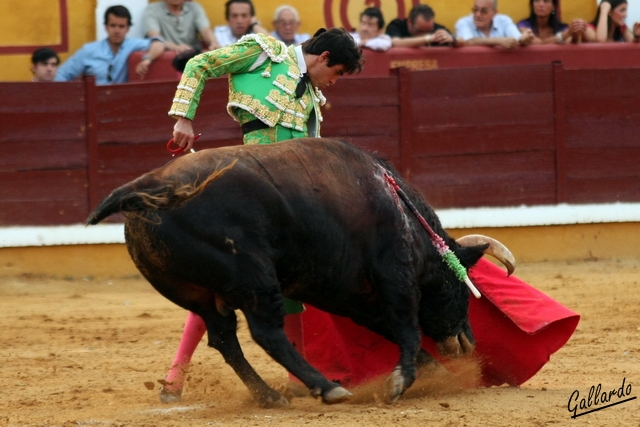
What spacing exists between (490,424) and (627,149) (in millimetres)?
4943

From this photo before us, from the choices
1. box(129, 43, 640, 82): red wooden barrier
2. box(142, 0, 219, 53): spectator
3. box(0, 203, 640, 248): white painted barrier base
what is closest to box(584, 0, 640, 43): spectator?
box(129, 43, 640, 82): red wooden barrier

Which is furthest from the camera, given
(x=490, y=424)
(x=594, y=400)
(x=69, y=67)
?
(x=69, y=67)

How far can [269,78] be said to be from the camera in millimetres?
3711

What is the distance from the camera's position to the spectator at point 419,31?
300 inches

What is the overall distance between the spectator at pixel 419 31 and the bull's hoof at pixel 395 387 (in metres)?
4.48

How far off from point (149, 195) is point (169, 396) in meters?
0.89

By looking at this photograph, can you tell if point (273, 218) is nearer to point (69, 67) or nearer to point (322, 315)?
point (322, 315)

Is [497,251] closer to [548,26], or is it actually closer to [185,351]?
[185,351]

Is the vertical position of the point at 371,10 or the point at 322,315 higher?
the point at 371,10

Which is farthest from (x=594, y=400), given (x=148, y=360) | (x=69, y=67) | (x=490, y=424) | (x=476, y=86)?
(x=69, y=67)

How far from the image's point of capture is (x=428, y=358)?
12.3 feet

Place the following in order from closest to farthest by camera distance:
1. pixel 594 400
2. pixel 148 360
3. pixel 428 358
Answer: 1. pixel 594 400
2. pixel 428 358
3. pixel 148 360

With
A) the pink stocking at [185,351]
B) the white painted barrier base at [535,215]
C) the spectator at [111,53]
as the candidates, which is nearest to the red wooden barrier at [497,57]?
the white painted barrier base at [535,215]

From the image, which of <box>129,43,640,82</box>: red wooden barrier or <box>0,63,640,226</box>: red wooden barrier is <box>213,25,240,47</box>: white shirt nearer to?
<box>0,63,640,226</box>: red wooden barrier
